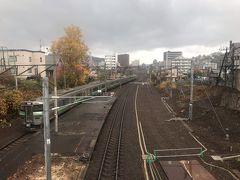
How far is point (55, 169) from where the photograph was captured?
56.4 feet

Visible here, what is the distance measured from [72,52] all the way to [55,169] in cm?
4757

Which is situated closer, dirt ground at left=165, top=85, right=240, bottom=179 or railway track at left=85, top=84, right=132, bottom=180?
railway track at left=85, top=84, right=132, bottom=180

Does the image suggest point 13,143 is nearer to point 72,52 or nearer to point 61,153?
point 61,153

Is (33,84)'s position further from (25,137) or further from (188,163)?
(188,163)

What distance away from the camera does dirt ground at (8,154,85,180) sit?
16.1m

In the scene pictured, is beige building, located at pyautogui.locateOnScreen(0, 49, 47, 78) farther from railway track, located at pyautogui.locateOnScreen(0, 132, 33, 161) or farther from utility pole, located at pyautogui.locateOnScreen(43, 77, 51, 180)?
utility pole, located at pyautogui.locateOnScreen(43, 77, 51, 180)

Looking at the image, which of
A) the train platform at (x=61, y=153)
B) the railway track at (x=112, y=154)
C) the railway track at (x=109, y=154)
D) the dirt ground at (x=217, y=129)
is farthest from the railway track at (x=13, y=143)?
the dirt ground at (x=217, y=129)

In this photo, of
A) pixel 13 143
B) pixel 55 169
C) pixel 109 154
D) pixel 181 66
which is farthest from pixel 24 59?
pixel 181 66

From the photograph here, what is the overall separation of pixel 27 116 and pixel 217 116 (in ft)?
63.0

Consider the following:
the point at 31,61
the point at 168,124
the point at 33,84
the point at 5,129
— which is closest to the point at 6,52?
the point at 31,61

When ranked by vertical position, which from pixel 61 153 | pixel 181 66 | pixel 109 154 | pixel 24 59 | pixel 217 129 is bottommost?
pixel 109 154

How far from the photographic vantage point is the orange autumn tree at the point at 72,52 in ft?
206

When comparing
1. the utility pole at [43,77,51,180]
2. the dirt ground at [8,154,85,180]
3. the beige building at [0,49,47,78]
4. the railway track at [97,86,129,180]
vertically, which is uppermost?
the beige building at [0,49,47,78]

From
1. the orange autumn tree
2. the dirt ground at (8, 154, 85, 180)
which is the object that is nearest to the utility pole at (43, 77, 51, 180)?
the dirt ground at (8, 154, 85, 180)
